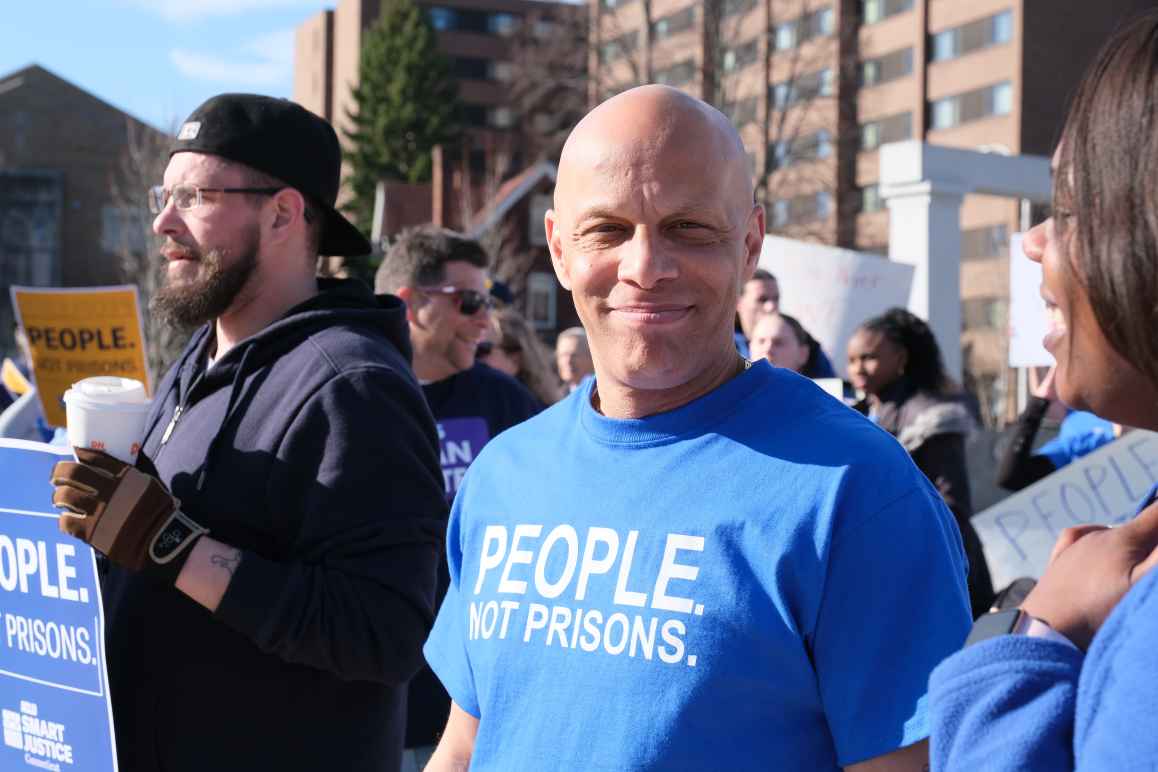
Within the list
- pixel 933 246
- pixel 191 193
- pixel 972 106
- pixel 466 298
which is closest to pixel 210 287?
pixel 191 193

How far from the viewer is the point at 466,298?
17.5 feet

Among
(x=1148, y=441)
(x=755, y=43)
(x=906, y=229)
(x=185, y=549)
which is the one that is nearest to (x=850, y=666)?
(x=185, y=549)

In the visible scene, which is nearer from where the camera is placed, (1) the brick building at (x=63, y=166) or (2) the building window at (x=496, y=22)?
(1) the brick building at (x=63, y=166)

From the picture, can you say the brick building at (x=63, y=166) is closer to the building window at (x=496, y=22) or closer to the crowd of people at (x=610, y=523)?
the building window at (x=496, y=22)

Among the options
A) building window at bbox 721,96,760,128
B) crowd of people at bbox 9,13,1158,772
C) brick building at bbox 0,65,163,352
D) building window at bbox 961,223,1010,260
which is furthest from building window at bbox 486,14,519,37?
crowd of people at bbox 9,13,1158,772

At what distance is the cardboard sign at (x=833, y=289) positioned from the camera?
377 inches

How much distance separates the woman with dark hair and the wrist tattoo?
341cm

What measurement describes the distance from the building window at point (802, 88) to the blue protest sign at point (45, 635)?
113 ft

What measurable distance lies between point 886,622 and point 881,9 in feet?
218

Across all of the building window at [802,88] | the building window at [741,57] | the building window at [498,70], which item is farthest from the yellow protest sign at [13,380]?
the building window at [498,70]

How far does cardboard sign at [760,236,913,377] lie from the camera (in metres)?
9.58

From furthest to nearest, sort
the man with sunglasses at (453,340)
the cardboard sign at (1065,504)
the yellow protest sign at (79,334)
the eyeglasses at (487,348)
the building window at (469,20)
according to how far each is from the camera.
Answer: the building window at (469,20) < the eyeglasses at (487,348) < the cardboard sign at (1065,504) < the yellow protest sign at (79,334) < the man with sunglasses at (453,340)

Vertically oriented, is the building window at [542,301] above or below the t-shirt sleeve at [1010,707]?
above

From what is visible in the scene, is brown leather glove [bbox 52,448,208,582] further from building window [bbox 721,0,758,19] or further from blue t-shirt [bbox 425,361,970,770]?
building window [bbox 721,0,758,19]
